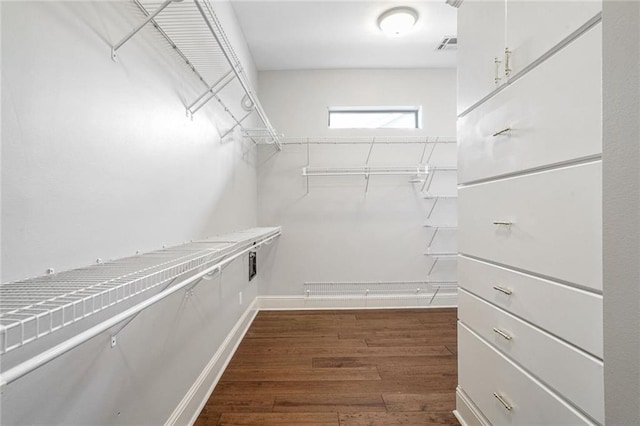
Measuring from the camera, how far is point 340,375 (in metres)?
1.80

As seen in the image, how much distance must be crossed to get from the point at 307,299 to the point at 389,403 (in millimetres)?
1552

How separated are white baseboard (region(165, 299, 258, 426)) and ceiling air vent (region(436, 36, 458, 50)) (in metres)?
3.15

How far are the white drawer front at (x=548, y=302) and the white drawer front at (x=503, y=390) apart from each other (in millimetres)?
210

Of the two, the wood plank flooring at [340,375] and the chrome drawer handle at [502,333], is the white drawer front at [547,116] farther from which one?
the wood plank flooring at [340,375]

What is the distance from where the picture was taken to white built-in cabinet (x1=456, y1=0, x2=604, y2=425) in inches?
29.0

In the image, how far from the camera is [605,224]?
2.07 feet

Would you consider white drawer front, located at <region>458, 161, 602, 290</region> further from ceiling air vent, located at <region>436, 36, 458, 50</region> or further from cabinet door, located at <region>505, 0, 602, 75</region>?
ceiling air vent, located at <region>436, 36, 458, 50</region>

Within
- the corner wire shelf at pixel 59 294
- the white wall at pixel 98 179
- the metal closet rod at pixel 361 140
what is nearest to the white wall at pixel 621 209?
the corner wire shelf at pixel 59 294

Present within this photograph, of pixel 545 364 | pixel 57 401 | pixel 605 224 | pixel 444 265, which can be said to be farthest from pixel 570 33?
pixel 444 265

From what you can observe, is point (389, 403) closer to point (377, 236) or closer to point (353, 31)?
point (377, 236)

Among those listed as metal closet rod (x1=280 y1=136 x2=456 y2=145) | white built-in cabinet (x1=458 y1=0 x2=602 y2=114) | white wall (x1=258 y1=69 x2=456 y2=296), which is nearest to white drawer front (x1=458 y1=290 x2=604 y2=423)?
white built-in cabinet (x1=458 y1=0 x2=602 y2=114)

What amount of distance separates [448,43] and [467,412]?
116 inches

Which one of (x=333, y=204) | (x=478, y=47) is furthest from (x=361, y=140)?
(x=478, y=47)

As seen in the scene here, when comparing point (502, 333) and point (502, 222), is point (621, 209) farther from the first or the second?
point (502, 333)
